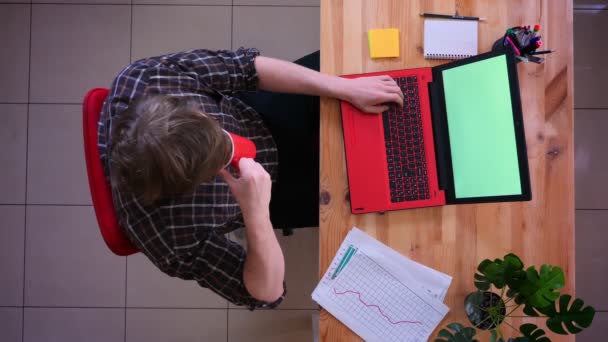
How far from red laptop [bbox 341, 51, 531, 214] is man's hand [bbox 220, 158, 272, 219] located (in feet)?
1.00

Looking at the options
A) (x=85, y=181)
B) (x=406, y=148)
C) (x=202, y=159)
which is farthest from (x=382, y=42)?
(x=85, y=181)

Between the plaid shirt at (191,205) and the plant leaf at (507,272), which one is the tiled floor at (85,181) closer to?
the plaid shirt at (191,205)

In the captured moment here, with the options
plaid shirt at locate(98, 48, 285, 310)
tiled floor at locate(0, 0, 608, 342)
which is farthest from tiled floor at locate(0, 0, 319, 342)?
plaid shirt at locate(98, 48, 285, 310)

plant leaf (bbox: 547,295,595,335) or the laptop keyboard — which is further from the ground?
the laptop keyboard

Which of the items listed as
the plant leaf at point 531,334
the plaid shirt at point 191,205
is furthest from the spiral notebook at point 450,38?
the plant leaf at point 531,334

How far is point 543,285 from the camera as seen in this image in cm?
105

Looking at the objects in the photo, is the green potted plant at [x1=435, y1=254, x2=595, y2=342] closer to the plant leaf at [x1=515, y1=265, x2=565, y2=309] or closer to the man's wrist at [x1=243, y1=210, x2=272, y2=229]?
the plant leaf at [x1=515, y1=265, x2=565, y2=309]

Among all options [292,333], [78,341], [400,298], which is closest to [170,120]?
[400,298]

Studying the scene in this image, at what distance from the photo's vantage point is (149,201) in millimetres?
949

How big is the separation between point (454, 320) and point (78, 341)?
1.81 meters

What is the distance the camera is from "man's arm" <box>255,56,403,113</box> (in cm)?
122

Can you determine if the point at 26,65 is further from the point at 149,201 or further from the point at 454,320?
the point at 454,320

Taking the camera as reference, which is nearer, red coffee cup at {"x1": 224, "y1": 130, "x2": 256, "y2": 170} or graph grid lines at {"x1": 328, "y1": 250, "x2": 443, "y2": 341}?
red coffee cup at {"x1": 224, "y1": 130, "x2": 256, "y2": 170}

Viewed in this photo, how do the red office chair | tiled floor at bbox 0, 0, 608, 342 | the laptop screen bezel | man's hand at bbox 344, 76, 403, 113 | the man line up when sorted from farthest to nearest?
1. tiled floor at bbox 0, 0, 608, 342
2. man's hand at bbox 344, 76, 403, 113
3. the laptop screen bezel
4. the red office chair
5. the man
